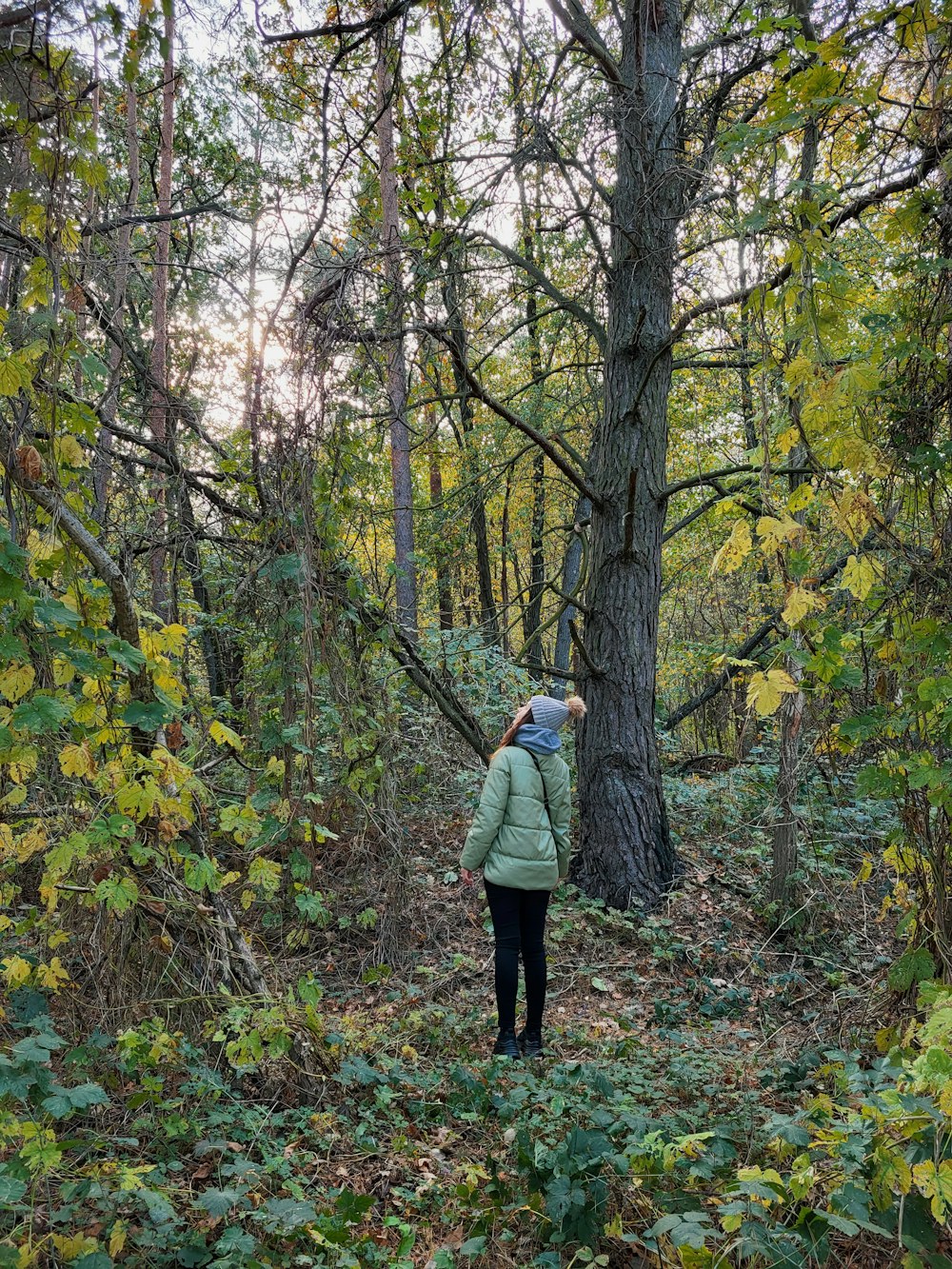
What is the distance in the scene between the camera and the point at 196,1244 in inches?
93.0

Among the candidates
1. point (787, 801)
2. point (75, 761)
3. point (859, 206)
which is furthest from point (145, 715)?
point (787, 801)

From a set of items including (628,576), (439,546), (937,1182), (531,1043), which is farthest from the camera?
(439,546)

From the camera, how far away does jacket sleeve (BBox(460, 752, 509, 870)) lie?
4141 millimetres

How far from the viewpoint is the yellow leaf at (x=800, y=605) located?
2.54 meters

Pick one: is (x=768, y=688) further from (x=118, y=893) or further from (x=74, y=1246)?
(x=74, y=1246)

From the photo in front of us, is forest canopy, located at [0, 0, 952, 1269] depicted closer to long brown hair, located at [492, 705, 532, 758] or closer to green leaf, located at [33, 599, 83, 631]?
green leaf, located at [33, 599, 83, 631]

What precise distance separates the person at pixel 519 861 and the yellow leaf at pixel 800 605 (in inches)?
77.0

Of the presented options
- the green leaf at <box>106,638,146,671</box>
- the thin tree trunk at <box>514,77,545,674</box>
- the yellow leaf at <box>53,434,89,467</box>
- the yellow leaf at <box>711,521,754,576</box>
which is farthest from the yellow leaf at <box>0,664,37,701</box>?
the thin tree trunk at <box>514,77,545,674</box>

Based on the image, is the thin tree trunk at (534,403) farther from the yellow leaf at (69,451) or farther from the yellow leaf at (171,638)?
the yellow leaf at (69,451)

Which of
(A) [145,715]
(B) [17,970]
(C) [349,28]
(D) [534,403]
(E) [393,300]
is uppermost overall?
(D) [534,403]

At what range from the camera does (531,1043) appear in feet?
13.4

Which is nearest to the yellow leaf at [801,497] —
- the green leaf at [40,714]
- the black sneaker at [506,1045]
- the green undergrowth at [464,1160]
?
the green undergrowth at [464,1160]

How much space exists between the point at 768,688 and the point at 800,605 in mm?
299

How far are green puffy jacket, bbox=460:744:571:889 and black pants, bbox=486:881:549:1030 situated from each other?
91mm
